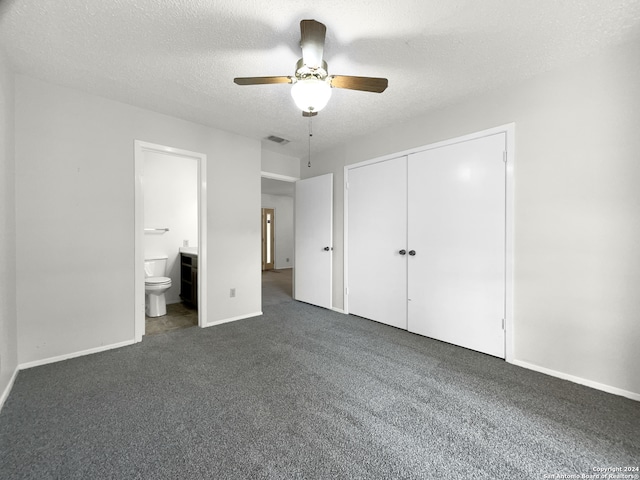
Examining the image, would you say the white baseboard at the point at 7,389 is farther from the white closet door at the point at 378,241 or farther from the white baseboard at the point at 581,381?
the white baseboard at the point at 581,381

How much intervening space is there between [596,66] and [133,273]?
432 cm

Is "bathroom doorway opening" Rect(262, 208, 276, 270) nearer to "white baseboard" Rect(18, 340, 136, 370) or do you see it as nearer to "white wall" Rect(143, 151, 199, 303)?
"white wall" Rect(143, 151, 199, 303)

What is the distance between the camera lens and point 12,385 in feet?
6.64

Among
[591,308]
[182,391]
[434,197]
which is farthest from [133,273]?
[591,308]

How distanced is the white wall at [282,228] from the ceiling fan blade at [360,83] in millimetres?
7025

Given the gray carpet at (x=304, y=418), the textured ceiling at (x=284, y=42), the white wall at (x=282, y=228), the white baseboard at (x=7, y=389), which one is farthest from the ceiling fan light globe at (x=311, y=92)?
the white wall at (x=282, y=228)

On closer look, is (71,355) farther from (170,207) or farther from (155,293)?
(170,207)

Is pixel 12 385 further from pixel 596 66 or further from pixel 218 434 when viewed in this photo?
pixel 596 66

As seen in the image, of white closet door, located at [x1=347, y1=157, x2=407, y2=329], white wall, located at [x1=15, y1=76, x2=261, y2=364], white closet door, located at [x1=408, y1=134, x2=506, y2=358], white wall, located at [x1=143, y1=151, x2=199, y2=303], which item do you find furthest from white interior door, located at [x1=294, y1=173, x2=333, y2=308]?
white wall, located at [x1=15, y1=76, x2=261, y2=364]

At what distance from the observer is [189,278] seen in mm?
4238

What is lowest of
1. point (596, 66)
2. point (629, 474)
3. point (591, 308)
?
point (629, 474)

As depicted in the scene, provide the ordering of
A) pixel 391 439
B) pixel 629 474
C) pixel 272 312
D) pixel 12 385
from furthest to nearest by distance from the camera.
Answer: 1. pixel 272 312
2. pixel 12 385
3. pixel 391 439
4. pixel 629 474

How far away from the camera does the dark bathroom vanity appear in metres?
4.04

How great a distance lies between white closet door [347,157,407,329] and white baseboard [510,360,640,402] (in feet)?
3.87
